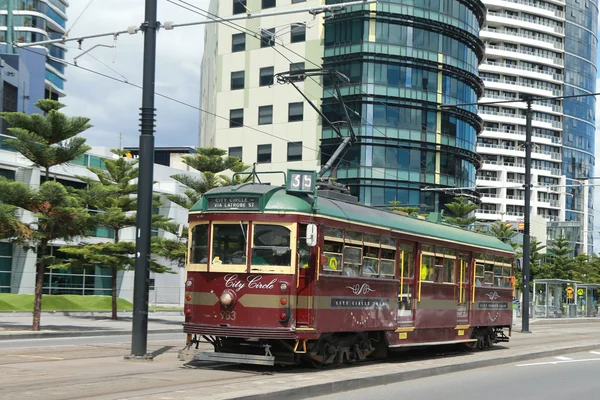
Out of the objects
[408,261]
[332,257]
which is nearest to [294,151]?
[408,261]

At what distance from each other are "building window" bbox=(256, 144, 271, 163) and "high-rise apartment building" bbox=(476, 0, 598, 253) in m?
56.6

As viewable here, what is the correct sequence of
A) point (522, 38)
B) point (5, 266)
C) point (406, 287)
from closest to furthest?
point (406, 287)
point (5, 266)
point (522, 38)

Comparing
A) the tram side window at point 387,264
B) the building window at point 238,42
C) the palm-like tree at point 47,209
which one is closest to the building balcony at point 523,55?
the building window at point 238,42

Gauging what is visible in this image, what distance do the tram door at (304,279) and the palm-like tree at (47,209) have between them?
44.2ft

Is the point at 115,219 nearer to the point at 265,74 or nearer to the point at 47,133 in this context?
the point at 47,133

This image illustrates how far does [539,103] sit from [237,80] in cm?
7166

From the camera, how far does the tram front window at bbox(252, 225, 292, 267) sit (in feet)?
48.3

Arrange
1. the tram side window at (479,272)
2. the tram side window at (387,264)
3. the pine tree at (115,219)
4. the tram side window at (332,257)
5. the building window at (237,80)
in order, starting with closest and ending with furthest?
the tram side window at (332,257) < the tram side window at (387,264) < the tram side window at (479,272) < the pine tree at (115,219) < the building window at (237,80)

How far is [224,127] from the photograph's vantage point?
221ft

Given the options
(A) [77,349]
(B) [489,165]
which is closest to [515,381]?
(A) [77,349]

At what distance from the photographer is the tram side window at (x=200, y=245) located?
15259mm

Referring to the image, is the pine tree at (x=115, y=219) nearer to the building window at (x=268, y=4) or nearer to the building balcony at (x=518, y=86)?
the building window at (x=268, y=4)

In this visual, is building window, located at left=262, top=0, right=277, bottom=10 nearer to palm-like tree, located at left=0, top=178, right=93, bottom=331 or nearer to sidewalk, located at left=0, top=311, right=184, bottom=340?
sidewalk, located at left=0, top=311, right=184, bottom=340

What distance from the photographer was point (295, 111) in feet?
211
